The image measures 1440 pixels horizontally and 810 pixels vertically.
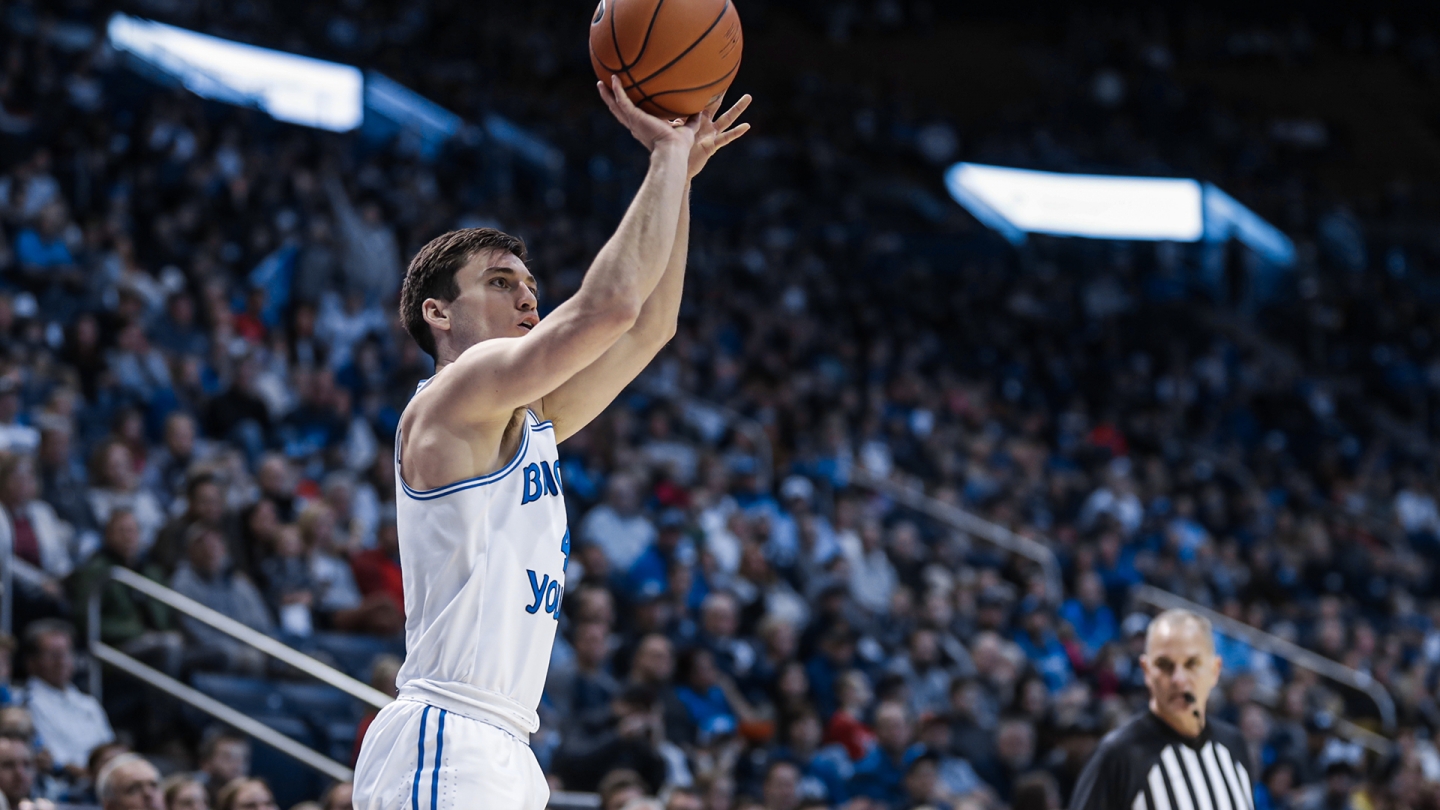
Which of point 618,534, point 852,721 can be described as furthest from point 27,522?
point 852,721

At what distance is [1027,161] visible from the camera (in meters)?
20.7

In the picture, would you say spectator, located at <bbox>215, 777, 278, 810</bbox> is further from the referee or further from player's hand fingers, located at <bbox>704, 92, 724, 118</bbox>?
player's hand fingers, located at <bbox>704, 92, 724, 118</bbox>

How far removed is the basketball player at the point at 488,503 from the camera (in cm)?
255

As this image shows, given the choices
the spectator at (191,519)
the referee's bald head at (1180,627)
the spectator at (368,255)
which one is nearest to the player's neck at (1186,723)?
the referee's bald head at (1180,627)

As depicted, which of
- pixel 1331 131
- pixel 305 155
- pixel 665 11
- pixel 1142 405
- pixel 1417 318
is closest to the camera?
pixel 665 11

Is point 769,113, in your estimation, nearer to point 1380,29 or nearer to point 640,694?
point 1380,29

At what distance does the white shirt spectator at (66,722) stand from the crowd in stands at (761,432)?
0.01 meters

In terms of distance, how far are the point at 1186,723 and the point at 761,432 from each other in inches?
320

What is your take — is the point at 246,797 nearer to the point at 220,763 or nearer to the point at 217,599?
the point at 220,763

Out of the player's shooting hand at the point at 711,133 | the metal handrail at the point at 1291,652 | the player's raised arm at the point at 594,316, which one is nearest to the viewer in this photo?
the player's raised arm at the point at 594,316

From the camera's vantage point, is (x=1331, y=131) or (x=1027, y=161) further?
(x=1331, y=131)

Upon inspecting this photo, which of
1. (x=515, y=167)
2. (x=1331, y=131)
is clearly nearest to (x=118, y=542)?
(x=515, y=167)

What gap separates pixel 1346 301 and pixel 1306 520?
19.2ft

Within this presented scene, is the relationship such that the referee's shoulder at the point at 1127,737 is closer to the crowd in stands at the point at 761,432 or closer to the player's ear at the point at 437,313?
the crowd in stands at the point at 761,432
